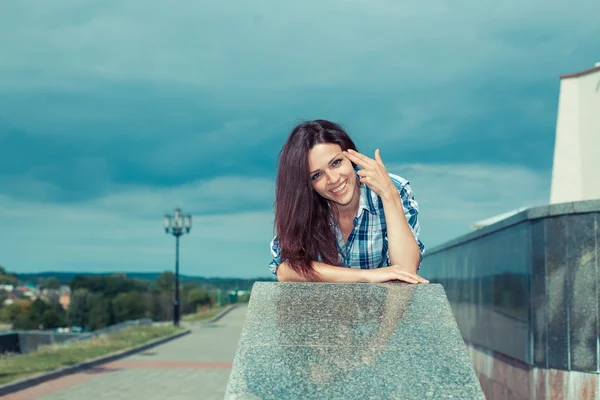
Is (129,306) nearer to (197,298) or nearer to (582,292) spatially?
(197,298)

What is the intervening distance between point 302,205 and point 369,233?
0.43 meters

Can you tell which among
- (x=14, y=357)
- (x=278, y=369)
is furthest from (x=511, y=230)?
(x=14, y=357)

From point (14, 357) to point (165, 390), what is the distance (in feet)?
17.2

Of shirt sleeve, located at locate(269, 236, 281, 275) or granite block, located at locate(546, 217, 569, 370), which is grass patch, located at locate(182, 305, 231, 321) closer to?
granite block, located at locate(546, 217, 569, 370)

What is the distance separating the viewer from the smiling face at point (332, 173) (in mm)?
3715

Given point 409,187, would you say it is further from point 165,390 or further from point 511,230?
point 165,390

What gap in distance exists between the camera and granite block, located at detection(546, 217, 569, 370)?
19.9ft

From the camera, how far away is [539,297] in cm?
627

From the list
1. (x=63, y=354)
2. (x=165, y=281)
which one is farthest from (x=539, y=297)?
(x=165, y=281)

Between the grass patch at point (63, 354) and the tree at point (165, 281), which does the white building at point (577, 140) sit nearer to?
the grass patch at point (63, 354)

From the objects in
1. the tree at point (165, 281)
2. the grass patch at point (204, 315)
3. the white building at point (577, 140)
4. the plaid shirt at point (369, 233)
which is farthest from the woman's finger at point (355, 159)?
the tree at point (165, 281)

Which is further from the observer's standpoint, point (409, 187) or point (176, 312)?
point (176, 312)

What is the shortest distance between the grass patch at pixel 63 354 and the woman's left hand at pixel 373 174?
8806mm

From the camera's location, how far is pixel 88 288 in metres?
97.1
